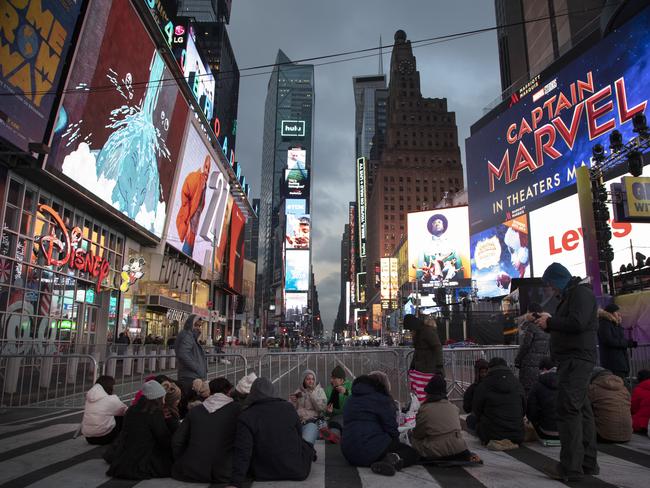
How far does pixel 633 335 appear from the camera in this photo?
557 inches

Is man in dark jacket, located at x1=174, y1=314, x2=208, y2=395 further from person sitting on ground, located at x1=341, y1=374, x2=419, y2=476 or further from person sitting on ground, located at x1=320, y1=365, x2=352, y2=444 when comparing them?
person sitting on ground, located at x1=341, y1=374, x2=419, y2=476

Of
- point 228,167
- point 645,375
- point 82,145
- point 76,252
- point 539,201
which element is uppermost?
point 228,167

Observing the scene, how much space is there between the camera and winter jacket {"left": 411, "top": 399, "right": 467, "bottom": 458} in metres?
5.49

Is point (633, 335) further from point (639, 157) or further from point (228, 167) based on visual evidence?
point (228, 167)

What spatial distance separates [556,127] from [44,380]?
4039cm

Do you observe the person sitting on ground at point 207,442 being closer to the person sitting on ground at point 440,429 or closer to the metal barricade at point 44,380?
the person sitting on ground at point 440,429

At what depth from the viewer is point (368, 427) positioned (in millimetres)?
5445

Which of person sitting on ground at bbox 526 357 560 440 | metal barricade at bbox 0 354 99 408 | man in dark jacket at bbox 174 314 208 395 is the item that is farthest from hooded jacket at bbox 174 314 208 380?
person sitting on ground at bbox 526 357 560 440

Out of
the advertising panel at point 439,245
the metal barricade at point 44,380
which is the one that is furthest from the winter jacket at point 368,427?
the advertising panel at point 439,245

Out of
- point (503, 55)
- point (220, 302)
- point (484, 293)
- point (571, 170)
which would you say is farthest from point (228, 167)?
point (503, 55)

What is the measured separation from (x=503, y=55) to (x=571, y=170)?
48.3 meters

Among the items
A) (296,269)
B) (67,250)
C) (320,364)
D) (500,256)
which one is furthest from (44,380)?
(296,269)

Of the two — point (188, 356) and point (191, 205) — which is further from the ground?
point (191, 205)

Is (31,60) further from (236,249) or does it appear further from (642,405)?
(236,249)
